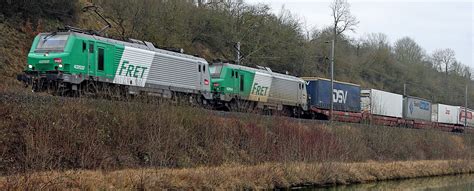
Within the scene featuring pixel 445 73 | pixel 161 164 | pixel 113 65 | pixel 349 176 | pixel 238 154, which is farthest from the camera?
→ pixel 445 73

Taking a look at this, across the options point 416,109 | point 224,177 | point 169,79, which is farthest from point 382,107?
point 224,177

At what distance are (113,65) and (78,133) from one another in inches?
220

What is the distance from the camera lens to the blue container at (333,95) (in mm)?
38594

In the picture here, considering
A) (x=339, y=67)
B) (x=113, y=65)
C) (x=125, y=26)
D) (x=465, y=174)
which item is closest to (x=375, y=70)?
(x=339, y=67)

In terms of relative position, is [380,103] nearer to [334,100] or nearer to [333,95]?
[334,100]

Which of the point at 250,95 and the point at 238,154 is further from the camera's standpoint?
the point at 250,95

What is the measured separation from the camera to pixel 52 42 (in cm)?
2092

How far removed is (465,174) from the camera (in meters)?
38.2

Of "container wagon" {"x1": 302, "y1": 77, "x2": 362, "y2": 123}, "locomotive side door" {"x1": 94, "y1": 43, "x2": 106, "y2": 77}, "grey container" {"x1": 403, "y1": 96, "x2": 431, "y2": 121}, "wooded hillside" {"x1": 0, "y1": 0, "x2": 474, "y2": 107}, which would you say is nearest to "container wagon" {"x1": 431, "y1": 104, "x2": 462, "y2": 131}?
"grey container" {"x1": 403, "y1": 96, "x2": 431, "y2": 121}

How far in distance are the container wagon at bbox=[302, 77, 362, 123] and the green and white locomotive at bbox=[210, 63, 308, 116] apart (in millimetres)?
1815

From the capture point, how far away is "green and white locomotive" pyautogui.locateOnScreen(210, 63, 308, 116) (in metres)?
29.0

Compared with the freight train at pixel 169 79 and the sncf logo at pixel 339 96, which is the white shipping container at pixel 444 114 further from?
the sncf logo at pixel 339 96

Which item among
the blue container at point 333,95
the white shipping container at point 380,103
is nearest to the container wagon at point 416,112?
the white shipping container at point 380,103

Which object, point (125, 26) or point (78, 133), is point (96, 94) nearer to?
point (78, 133)
